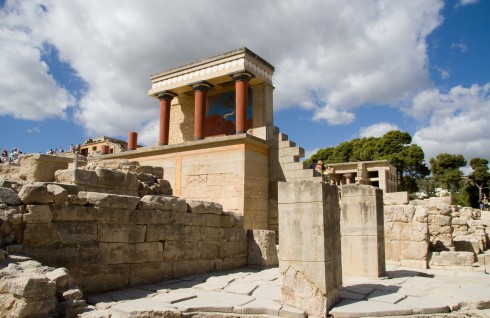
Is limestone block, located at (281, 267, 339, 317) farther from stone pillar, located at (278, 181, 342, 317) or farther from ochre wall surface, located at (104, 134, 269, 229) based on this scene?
ochre wall surface, located at (104, 134, 269, 229)

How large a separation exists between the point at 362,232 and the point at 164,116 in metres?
11.6

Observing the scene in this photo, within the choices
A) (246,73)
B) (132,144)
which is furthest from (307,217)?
(132,144)

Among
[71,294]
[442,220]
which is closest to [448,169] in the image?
[442,220]

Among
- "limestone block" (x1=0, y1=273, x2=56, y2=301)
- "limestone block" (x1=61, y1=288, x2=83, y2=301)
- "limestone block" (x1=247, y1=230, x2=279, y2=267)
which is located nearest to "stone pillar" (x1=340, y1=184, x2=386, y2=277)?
"limestone block" (x1=247, y1=230, x2=279, y2=267)

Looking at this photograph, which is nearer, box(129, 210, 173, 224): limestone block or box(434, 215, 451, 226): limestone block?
box(129, 210, 173, 224): limestone block

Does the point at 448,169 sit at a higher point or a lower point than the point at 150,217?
higher

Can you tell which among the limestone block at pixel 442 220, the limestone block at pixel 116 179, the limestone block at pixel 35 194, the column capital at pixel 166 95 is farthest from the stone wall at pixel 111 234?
the column capital at pixel 166 95

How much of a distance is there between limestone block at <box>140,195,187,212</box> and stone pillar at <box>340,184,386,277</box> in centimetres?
361

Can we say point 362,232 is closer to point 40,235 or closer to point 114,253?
point 114,253

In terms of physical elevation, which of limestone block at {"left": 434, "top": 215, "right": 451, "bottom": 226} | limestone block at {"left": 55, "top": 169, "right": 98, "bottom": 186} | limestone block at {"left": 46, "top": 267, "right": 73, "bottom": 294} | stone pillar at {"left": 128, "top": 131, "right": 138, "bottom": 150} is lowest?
limestone block at {"left": 46, "top": 267, "right": 73, "bottom": 294}

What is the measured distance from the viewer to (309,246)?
547 cm

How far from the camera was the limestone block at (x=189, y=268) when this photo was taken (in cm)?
755

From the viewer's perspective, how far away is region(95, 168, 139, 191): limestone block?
8.07 metres

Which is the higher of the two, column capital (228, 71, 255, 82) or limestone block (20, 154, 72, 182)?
column capital (228, 71, 255, 82)
